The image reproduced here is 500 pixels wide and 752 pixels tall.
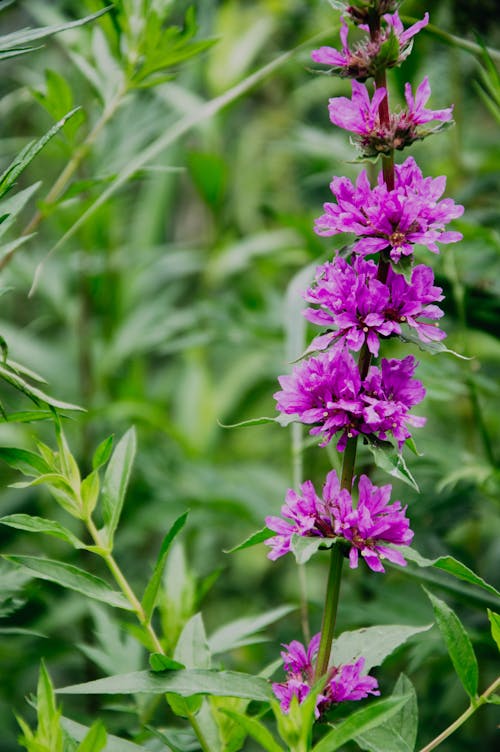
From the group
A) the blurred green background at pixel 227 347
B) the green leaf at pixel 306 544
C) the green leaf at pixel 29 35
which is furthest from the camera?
the blurred green background at pixel 227 347

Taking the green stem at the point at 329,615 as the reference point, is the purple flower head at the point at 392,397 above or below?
above

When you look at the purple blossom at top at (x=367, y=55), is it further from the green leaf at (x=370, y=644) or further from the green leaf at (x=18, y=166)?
the green leaf at (x=370, y=644)

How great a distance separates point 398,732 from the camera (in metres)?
0.52

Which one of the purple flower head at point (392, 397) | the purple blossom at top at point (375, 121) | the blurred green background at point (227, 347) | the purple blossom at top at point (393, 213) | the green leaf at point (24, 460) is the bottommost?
the blurred green background at point (227, 347)

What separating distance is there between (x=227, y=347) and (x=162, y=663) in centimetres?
88

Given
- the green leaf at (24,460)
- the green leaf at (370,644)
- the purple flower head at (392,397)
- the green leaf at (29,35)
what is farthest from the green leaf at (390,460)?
the green leaf at (29,35)

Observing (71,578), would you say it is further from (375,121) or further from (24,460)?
(375,121)

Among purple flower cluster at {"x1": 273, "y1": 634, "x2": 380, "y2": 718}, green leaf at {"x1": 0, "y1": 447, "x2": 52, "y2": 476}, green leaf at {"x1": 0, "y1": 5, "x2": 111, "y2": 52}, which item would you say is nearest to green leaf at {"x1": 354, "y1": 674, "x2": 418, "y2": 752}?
purple flower cluster at {"x1": 273, "y1": 634, "x2": 380, "y2": 718}

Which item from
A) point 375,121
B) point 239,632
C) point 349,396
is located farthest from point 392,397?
point 239,632

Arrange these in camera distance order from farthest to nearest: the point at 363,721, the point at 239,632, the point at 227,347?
the point at 227,347 < the point at 239,632 < the point at 363,721

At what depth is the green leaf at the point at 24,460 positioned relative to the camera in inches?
20.9

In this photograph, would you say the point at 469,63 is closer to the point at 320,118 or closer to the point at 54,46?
the point at 320,118

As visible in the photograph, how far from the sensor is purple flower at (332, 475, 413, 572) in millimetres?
469

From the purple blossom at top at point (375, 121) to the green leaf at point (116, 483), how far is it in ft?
0.78
